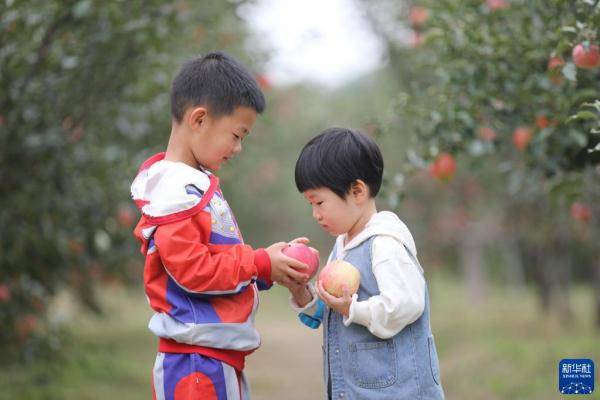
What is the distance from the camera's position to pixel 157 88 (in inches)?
183

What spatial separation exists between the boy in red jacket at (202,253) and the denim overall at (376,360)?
179 millimetres

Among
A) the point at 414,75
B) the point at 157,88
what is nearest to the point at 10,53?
the point at 157,88

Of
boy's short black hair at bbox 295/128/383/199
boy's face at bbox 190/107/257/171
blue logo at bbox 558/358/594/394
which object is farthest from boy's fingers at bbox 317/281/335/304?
blue logo at bbox 558/358/594/394

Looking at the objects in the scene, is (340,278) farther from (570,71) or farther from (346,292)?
(570,71)

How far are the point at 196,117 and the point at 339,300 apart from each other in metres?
0.64

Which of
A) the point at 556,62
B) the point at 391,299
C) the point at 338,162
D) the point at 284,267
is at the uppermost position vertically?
the point at 556,62

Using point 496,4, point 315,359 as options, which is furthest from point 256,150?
point 496,4

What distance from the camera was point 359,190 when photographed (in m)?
2.13

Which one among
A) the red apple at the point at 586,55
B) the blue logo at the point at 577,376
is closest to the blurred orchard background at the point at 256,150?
the red apple at the point at 586,55

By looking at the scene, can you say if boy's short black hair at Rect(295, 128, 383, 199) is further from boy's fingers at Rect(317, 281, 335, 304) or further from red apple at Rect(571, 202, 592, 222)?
red apple at Rect(571, 202, 592, 222)

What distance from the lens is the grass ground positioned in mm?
5465

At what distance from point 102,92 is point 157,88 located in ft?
1.21

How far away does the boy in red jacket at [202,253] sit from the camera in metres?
2.03

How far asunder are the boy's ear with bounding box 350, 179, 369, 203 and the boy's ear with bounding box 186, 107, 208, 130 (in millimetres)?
451
